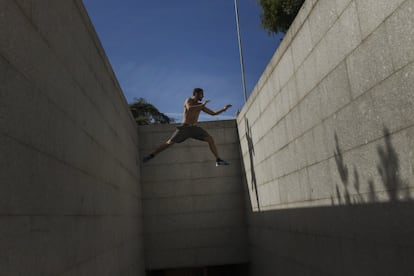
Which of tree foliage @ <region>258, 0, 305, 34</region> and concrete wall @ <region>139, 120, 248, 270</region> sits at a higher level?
tree foliage @ <region>258, 0, 305, 34</region>

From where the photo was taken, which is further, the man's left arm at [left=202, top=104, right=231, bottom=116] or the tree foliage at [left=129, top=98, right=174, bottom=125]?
the tree foliage at [left=129, top=98, right=174, bottom=125]

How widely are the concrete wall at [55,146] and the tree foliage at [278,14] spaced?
14248 mm

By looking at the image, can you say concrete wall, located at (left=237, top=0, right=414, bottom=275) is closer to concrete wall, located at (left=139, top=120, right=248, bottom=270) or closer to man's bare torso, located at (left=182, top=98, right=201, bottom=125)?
man's bare torso, located at (left=182, top=98, right=201, bottom=125)

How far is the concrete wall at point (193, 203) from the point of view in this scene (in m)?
11.2

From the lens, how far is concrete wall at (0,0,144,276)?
3025mm

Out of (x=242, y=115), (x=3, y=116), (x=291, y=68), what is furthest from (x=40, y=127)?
(x=242, y=115)

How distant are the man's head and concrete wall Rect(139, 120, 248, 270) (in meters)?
2.30

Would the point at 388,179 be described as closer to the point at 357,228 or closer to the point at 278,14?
the point at 357,228

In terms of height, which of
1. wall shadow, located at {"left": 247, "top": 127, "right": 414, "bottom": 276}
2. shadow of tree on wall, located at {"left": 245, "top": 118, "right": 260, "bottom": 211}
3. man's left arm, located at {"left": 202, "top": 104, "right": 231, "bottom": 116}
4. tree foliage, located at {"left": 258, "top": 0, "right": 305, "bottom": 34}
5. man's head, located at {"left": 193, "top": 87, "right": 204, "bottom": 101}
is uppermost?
tree foliage, located at {"left": 258, "top": 0, "right": 305, "bottom": 34}

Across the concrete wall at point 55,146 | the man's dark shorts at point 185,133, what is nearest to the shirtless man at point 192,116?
the man's dark shorts at point 185,133

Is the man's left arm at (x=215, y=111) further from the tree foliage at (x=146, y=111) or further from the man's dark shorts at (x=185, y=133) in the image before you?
the tree foliage at (x=146, y=111)

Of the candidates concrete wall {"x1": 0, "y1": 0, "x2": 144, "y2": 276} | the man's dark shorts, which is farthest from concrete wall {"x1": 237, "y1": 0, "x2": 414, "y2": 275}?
concrete wall {"x1": 0, "y1": 0, "x2": 144, "y2": 276}

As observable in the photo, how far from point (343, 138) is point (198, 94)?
16.7 ft

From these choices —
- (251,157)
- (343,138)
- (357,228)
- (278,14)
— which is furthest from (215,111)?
(278,14)
